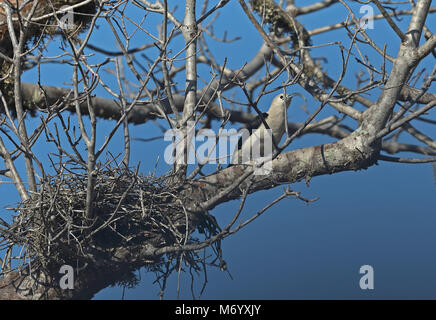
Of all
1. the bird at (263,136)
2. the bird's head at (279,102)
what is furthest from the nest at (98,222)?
the bird's head at (279,102)

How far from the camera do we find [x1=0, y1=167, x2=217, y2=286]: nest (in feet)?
12.9

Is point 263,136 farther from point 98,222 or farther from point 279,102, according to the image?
point 98,222

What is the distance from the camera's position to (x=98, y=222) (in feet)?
13.5

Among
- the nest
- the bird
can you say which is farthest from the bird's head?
the nest

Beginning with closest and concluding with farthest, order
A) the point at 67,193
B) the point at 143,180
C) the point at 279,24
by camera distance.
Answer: the point at 67,193 < the point at 143,180 < the point at 279,24

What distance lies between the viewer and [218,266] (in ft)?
13.8

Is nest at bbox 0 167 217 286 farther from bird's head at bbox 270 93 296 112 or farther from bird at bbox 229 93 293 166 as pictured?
bird's head at bbox 270 93 296 112

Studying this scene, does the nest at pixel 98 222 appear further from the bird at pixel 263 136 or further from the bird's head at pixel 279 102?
the bird's head at pixel 279 102

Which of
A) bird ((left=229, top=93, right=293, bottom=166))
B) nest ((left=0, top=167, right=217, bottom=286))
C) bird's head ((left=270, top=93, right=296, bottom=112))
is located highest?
bird's head ((left=270, top=93, right=296, bottom=112))

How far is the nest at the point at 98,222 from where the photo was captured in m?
3.93
